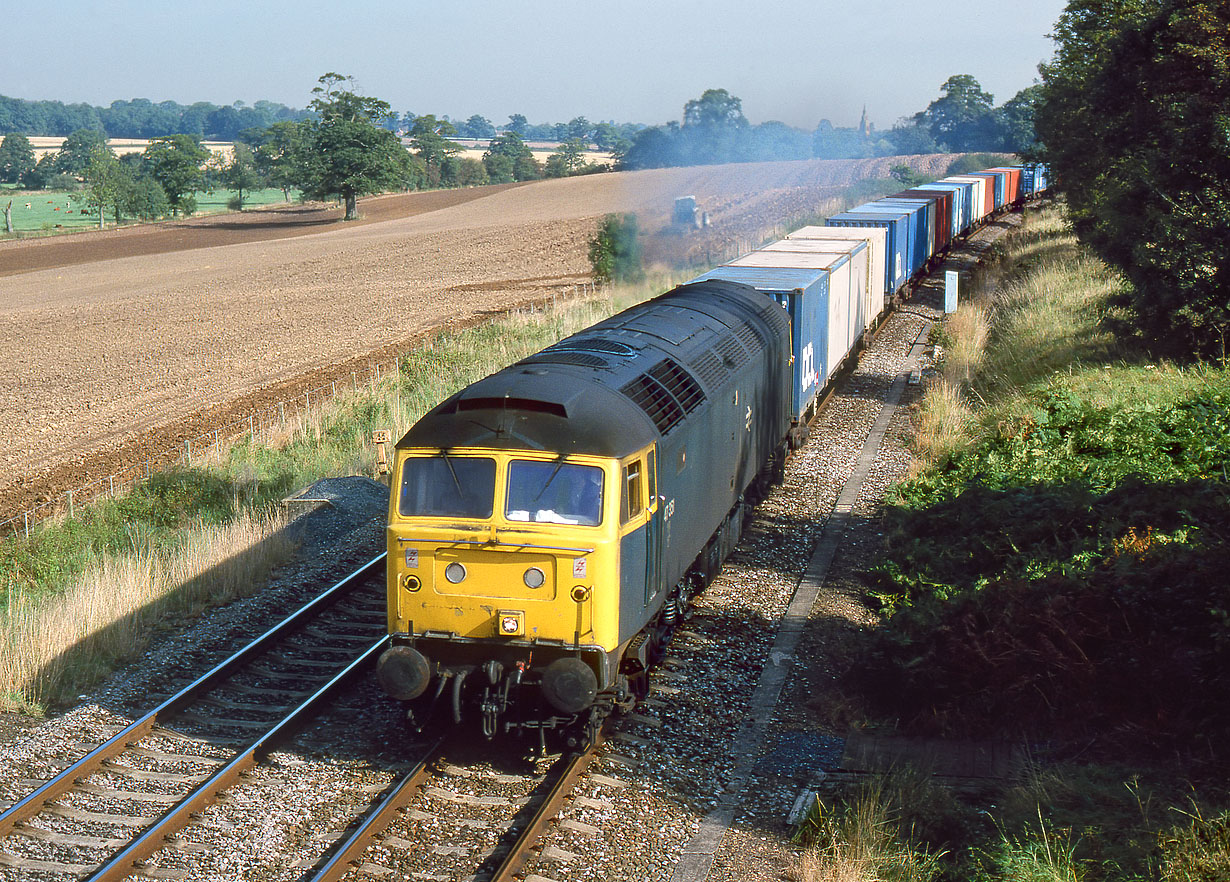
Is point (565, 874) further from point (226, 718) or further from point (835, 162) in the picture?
point (835, 162)

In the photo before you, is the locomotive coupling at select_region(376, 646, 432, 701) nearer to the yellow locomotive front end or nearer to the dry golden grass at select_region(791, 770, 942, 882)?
the yellow locomotive front end

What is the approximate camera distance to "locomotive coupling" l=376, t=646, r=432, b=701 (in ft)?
28.9

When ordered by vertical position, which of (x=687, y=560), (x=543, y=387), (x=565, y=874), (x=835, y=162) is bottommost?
(x=565, y=874)

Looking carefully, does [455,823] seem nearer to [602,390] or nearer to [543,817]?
[543,817]

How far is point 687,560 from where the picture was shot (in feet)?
35.9

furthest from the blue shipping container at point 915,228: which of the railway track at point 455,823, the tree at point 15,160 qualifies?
the tree at point 15,160

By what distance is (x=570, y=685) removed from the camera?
8.59m

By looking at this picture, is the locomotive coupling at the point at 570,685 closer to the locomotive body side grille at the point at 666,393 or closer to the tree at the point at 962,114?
the locomotive body side grille at the point at 666,393

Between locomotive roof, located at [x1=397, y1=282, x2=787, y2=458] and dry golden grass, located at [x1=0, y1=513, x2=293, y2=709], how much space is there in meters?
4.43

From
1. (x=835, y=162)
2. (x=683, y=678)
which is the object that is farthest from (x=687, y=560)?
(x=835, y=162)

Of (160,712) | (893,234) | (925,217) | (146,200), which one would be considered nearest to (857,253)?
(893,234)

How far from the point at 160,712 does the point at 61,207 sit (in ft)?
357

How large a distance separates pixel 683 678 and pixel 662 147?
9115cm

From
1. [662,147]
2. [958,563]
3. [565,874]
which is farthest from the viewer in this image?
[662,147]
